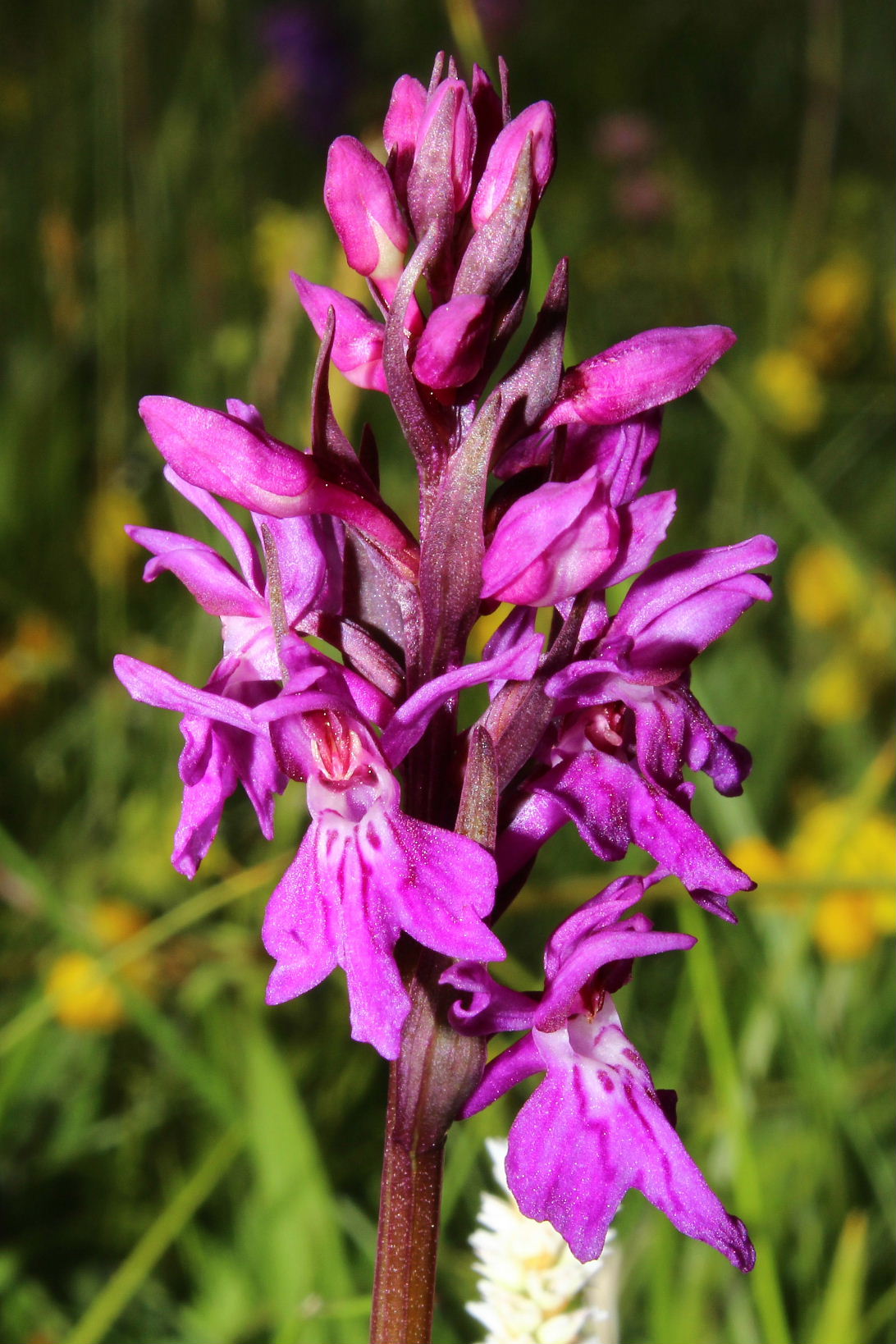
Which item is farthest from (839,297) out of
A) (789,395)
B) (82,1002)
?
(82,1002)

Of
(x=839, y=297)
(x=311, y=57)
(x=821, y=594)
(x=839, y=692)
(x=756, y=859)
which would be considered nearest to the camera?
(x=756, y=859)

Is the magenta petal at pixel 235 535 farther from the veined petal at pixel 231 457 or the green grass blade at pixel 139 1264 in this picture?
the green grass blade at pixel 139 1264

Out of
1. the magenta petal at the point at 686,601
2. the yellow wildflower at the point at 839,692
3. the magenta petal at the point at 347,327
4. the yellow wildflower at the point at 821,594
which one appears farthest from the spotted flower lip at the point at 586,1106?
the yellow wildflower at the point at 821,594

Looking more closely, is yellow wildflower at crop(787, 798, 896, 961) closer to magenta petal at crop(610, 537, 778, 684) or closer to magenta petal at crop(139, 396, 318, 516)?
magenta petal at crop(610, 537, 778, 684)

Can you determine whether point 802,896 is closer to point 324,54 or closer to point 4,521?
point 4,521

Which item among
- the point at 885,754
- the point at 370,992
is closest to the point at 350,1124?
the point at 885,754

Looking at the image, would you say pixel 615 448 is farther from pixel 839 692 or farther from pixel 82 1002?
pixel 839 692

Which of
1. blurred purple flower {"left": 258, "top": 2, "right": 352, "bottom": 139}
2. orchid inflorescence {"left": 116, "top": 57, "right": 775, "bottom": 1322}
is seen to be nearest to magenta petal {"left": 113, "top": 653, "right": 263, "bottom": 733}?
orchid inflorescence {"left": 116, "top": 57, "right": 775, "bottom": 1322}
